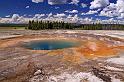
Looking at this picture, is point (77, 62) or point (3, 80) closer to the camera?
point (3, 80)

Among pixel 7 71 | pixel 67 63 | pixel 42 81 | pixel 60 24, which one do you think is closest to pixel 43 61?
pixel 67 63

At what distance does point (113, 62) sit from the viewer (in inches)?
912

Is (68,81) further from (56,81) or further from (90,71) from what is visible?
(90,71)

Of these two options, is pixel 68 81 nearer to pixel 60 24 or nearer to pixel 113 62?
pixel 113 62

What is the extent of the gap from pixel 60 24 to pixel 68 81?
10499 cm


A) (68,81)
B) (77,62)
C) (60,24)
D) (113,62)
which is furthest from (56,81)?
(60,24)

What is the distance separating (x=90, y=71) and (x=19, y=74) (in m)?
6.61

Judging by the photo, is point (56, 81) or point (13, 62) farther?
point (13, 62)

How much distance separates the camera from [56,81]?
16.3 m

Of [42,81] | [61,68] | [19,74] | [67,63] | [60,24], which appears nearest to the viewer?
[42,81]

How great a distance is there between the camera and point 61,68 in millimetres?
20141

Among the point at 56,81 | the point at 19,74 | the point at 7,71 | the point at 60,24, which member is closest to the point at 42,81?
the point at 56,81

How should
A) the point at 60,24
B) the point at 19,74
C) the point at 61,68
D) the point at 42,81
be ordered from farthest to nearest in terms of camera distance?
the point at 60,24
the point at 61,68
the point at 19,74
the point at 42,81

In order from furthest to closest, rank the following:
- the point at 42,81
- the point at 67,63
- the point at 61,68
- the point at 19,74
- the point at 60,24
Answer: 1. the point at 60,24
2. the point at 67,63
3. the point at 61,68
4. the point at 19,74
5. the point at 42,81
